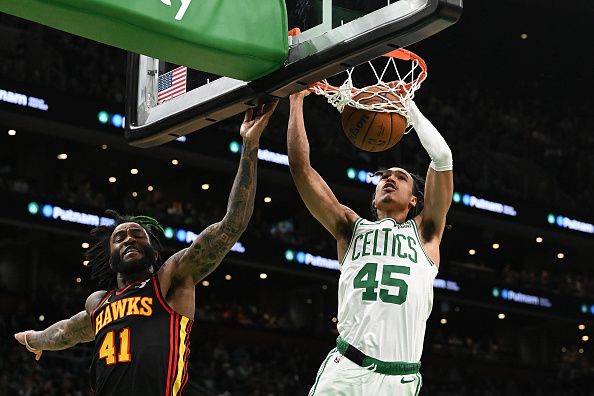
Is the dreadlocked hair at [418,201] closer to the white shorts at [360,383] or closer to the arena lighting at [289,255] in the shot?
the white shorts at [360,383]

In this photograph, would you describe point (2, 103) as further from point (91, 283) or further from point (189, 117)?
point (189, 117)

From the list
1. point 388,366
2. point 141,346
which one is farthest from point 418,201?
point 141,346

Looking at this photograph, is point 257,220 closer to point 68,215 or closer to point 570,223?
point 68,215

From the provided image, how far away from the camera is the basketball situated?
18.8 ft

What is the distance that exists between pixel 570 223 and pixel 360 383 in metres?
21.2

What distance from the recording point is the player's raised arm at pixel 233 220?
17.7ft

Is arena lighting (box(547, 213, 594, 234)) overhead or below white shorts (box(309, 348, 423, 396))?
overhead

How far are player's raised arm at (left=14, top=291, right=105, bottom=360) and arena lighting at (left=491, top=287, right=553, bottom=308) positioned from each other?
64.6ft

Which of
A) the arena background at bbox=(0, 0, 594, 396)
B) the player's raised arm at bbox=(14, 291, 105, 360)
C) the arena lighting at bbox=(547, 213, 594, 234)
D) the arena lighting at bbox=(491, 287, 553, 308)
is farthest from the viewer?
the arena lighting at bbox=(547, 213, 594, 234)

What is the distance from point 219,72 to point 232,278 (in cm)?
2164

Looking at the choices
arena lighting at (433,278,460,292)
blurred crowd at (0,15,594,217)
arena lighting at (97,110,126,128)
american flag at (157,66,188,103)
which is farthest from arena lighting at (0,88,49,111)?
american flag at (157,66,188,103)

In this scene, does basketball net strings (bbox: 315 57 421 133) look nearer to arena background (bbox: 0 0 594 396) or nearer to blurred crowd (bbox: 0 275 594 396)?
blurred crowd (bbox: 0 275 594 396)

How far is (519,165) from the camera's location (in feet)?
87.0

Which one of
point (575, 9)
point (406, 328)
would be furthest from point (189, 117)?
point (575, 9)
